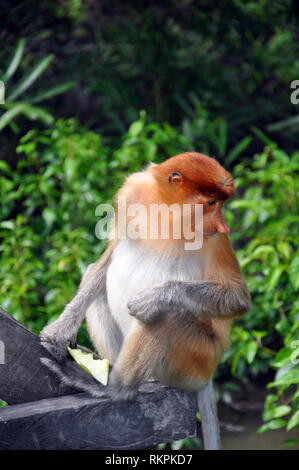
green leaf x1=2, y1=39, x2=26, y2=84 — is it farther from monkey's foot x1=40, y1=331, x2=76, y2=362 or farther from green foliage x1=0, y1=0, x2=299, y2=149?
monkey's foot x1=40, y1=331, x2=76, y2=362

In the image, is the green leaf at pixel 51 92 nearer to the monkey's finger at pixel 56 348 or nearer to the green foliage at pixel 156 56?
the green foliage at pixel 156 56

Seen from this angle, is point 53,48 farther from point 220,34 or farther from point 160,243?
point 160,243

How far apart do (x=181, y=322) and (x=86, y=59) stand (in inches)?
194

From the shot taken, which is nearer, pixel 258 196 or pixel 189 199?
pixel 189 199

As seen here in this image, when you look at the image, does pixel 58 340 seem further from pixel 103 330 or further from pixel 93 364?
pixel 103 330

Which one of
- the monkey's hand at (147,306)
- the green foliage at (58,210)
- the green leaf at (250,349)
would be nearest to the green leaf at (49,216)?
the green foliage at (58,210)

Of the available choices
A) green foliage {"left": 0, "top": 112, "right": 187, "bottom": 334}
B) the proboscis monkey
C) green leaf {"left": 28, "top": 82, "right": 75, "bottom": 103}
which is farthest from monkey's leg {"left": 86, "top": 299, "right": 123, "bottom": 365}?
green leaf {"left": 28, "top": 82, "right": 75, "bottom": 103}

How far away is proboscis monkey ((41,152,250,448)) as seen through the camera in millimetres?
2492

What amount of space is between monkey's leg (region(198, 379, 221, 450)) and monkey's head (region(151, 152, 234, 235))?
2.25ft

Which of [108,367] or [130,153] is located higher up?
[130,153]

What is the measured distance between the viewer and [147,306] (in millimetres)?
2533

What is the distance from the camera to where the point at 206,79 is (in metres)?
7.34
